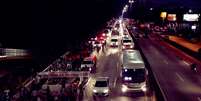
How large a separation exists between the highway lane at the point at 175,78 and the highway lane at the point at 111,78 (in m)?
2.53

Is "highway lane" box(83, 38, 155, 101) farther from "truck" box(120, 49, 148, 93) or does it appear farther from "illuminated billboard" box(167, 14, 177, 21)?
"illuminated billboard" box(167, 14, 177, 21)

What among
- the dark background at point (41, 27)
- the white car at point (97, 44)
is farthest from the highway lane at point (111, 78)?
the dark background at point (41, 27)

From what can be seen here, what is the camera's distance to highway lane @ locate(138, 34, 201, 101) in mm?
28434

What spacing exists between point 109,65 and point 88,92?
46.9 feet

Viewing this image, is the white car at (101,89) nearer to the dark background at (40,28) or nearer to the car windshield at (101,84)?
the car windshield at (101,84)

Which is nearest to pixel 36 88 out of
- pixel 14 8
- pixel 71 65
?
pixel 71 65

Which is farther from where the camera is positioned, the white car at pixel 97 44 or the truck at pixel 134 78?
the white car at pixel 97 44

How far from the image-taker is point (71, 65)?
38.4m

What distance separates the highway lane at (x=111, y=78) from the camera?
2744cm

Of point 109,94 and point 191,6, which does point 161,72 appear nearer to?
point 109,94

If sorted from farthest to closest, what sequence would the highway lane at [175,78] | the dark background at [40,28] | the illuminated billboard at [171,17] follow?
1. the illuminated billboard at [171,17]
2. the dark background at [40,28]
3. the highway lane at [175,78]

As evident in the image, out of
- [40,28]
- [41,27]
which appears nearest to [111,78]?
[40,28]

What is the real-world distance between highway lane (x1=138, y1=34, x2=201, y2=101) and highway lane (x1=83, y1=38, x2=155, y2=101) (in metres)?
2.53

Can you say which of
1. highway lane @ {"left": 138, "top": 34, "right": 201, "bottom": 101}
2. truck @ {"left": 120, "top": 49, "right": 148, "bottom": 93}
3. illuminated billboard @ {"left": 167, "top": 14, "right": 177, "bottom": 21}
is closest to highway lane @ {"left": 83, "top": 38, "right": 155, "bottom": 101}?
truck @ {"left": 120, "top": 49, "right": 148, "bottom": 93}
